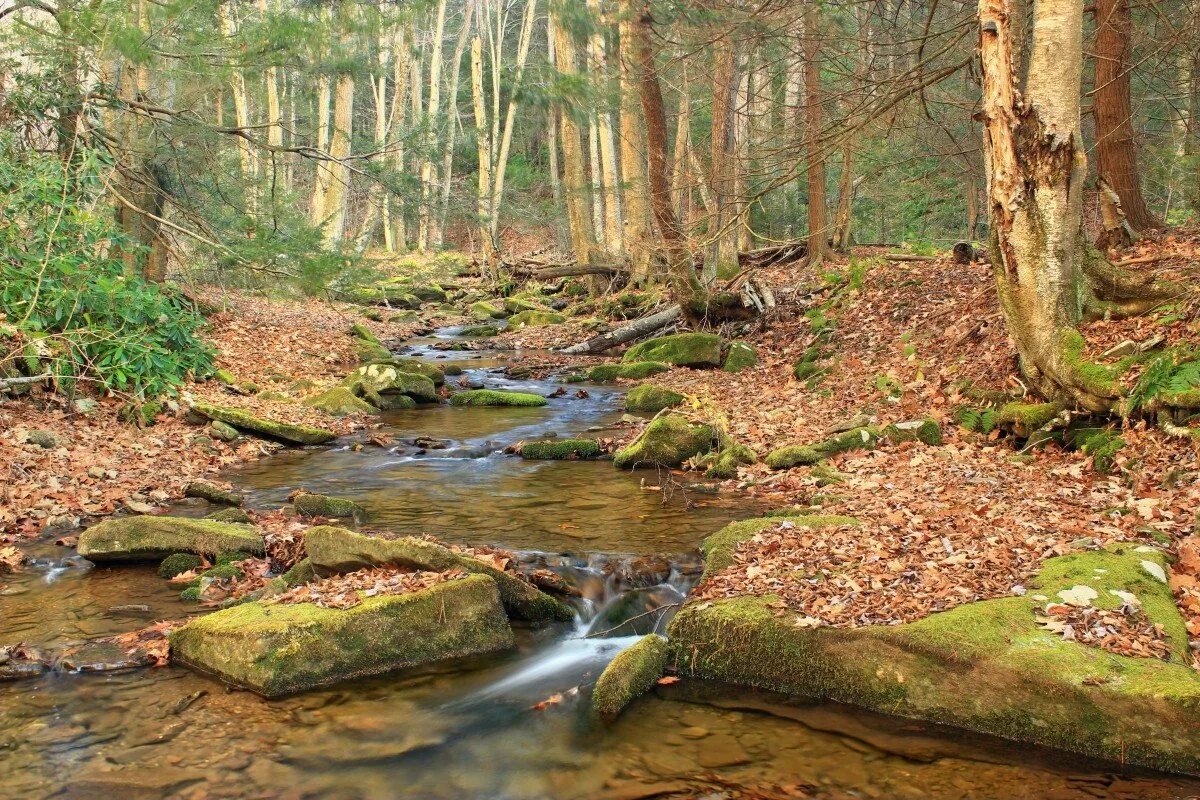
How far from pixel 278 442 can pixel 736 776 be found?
867 centimetres

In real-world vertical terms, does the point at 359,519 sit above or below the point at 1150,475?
below

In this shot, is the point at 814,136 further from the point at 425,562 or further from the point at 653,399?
the point at 425,562

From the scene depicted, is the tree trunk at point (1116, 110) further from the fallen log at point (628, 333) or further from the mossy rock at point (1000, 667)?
the fallen log at point (628, 333)

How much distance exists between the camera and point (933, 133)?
15.9 meters

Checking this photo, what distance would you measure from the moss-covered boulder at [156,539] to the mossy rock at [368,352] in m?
9.74

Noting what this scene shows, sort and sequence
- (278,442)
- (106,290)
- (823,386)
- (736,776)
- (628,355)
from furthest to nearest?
(628,355) → (823,386) → (278,442) → (106,290) → (736,776)

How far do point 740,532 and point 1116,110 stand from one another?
25.2 feet

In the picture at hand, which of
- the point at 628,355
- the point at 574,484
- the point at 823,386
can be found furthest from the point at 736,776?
the point at 628,355

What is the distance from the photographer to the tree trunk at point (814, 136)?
1002 centimetres

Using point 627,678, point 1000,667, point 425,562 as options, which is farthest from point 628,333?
point 1000,667

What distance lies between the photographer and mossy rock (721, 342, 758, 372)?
14.5m

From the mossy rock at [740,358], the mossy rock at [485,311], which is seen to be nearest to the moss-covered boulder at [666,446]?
the mossy rock at [740,358]

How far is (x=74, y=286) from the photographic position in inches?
411

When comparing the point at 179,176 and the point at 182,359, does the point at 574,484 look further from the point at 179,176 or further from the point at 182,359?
the point at 179,176
